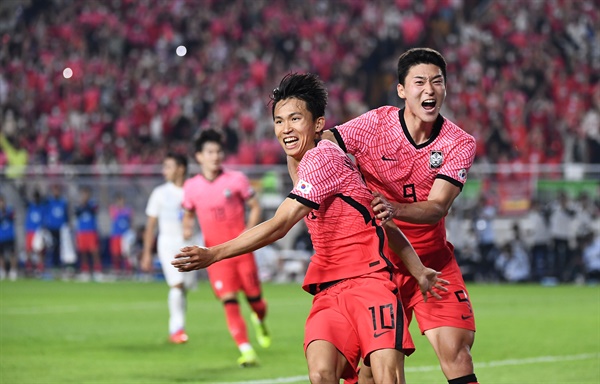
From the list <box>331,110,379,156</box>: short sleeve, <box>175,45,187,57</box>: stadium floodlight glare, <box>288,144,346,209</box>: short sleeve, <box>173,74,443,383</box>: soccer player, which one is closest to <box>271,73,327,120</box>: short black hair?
<box>173,74,443,383</box>: soccer player

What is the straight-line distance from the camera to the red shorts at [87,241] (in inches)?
997

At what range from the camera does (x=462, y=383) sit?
6762 millimetres

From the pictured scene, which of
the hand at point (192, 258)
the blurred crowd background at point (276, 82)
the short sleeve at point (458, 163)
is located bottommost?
the hand at point (192, 258)

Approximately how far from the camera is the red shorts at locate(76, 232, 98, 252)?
2531 centimetres

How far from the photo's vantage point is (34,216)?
25.6 m

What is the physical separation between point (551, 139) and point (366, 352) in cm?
2040

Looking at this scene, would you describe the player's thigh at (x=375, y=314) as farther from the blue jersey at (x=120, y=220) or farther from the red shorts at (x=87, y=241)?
the red shorts at (x=87, y=241)

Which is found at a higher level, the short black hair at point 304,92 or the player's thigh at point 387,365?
the short black hair at point 304,92

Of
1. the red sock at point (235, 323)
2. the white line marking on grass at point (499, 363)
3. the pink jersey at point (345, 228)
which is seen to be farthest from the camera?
the red sock at point (235, 323)

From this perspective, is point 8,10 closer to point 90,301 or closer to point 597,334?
point 90,301

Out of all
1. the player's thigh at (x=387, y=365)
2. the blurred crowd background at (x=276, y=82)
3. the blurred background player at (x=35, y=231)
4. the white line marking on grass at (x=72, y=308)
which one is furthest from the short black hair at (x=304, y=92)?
the blurred background player at (x=35, y=231)

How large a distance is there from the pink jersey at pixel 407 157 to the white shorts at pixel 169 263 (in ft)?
21.3

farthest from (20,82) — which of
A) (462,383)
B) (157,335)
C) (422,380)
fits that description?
(462,383)

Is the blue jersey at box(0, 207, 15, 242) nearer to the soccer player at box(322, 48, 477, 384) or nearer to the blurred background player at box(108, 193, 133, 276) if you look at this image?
the blurred background player at box(108, 193, 133, 276)
